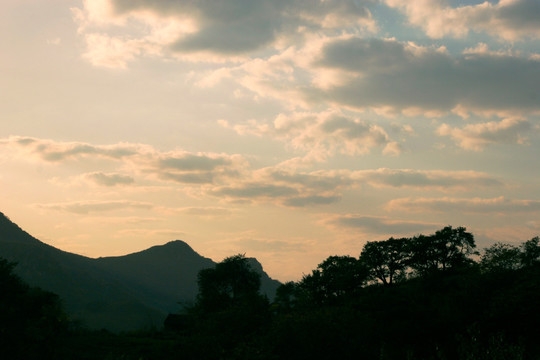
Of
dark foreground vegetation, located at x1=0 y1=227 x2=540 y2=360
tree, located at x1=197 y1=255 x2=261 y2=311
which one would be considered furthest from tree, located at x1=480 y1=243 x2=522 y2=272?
tree, located at x1=197 y1=255 x2=261 y2=311

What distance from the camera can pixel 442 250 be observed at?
363 feet

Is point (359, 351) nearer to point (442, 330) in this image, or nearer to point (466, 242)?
point (442, 330)

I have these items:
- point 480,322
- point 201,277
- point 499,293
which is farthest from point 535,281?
point 201,277

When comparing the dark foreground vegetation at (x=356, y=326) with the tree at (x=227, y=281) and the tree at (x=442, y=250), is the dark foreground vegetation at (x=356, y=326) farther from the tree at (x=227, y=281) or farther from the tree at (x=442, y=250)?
the tree at (x=227, y=281)

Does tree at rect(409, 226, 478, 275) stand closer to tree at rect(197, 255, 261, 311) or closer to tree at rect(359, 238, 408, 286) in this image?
tree at rect(359, 238, 408, 286)

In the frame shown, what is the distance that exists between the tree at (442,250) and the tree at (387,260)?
3.07m

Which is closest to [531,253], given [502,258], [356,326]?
[502,258]

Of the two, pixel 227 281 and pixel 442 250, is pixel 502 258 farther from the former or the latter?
pixel 227 281

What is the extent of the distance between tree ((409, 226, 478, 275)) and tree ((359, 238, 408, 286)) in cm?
307

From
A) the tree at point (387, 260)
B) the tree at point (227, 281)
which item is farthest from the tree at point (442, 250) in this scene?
the tree at point (227, 281)

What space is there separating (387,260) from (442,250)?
1296 centimetres

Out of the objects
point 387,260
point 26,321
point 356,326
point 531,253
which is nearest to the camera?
point 356,326

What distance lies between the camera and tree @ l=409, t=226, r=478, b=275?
11006 centimetres

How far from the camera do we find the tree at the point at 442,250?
110062 millimetres
